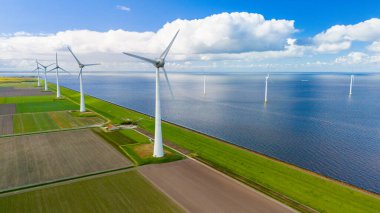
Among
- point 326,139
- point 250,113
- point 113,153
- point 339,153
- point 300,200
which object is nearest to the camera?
point 300,200

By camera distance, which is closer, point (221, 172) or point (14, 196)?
point (14, 196)

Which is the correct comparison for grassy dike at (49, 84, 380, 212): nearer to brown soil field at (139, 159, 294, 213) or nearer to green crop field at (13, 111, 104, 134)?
brown soil field at (139, 159, 294, 213)

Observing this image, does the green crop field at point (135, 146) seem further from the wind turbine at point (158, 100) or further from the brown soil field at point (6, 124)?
the brown soil field at point (6, 124)

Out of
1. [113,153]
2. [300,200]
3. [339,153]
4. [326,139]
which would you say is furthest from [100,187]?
[326,139]

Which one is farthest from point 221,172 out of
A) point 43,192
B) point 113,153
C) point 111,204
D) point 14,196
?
point 14,196

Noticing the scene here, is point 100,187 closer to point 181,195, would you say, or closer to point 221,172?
point 181,195

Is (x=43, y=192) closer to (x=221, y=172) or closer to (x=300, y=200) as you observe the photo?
(x=221, y=172)

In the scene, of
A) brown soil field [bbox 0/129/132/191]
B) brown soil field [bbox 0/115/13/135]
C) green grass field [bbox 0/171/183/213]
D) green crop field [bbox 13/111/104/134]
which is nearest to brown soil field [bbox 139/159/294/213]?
green grass field [bbox 0/171/183/213]

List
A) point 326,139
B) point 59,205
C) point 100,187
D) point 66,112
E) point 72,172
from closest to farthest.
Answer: point 59,205, point 100,187, point 72,172, point 326,139, point 66,112

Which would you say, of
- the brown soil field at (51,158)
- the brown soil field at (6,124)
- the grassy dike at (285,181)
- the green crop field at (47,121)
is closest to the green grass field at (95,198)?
the brown soil field at (51,158)
